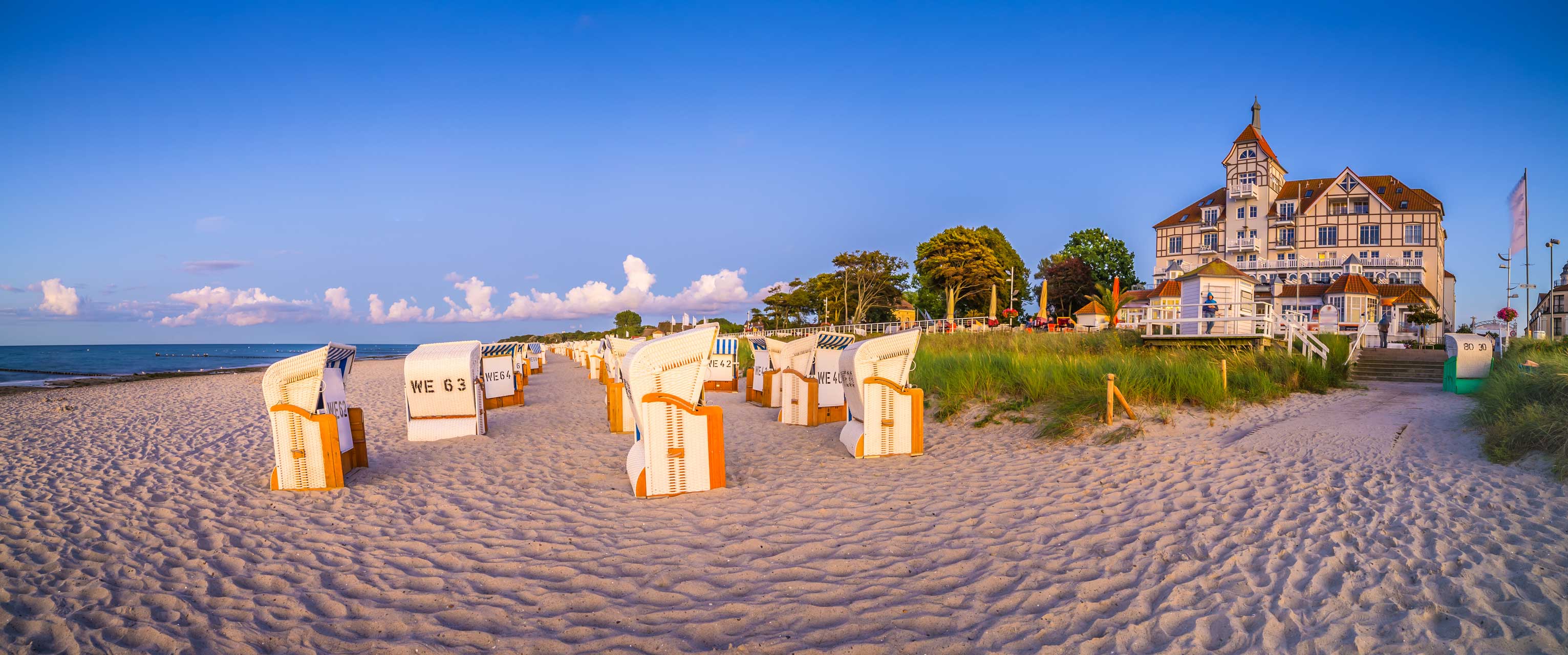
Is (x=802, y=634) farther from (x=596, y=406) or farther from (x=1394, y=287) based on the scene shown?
(x=1394, y=287)

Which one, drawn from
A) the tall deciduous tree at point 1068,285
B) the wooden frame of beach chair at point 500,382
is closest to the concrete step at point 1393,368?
the wooden frame of beach chair at point 500,382

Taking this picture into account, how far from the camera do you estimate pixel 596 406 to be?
1374 centimetres

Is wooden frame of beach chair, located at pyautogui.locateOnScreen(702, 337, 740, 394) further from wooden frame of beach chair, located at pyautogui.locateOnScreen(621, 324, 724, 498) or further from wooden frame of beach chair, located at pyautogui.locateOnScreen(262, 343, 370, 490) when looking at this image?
wooden frame of beach chair, located at pyautogui.locateOnScreen(262, 343, 370, 490)

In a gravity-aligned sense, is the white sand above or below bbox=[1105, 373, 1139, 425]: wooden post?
below

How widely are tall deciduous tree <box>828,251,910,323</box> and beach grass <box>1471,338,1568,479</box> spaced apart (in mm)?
46186

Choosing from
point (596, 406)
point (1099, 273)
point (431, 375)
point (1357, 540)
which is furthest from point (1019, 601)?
point (1099, 273)

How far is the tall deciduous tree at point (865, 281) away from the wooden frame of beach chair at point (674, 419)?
48.5 m

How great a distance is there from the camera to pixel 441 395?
962cm

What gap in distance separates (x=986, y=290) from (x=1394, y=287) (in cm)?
2326

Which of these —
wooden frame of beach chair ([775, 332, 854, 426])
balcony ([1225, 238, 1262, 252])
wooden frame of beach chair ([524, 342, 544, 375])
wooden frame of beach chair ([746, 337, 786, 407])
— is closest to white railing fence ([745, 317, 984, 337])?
wooden frame of beach chair ([524, 342, 544, 375])

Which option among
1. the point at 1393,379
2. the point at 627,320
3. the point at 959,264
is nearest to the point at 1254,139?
the point at 959,264

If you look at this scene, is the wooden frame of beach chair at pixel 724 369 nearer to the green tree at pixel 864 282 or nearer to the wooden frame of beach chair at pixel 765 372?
the wooden frame of beach chair at pixel 765 372

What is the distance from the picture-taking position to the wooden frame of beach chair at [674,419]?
5852 mm

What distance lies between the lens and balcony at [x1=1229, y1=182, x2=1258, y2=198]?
1804 inches
